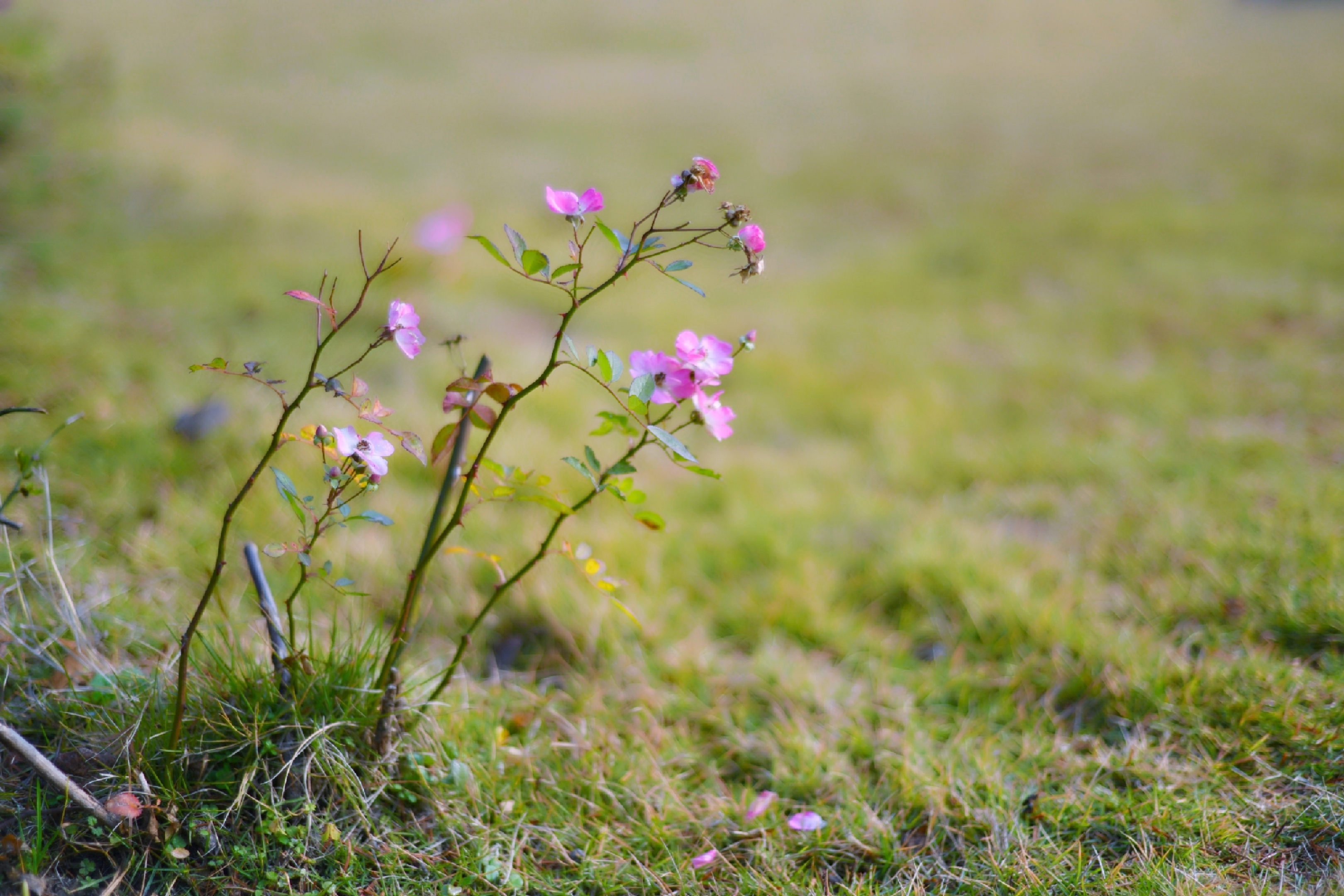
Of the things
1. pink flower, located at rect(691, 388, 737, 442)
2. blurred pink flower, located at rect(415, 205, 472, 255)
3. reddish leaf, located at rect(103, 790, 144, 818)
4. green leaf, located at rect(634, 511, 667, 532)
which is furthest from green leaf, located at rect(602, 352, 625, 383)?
blurred pink flower, located at rect(415, 205, 472, 255)

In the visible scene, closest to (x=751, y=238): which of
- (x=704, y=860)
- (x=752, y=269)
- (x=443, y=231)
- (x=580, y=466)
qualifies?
(x=752, y=269)

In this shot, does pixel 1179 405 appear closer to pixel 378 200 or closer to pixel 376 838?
pixel 376 838

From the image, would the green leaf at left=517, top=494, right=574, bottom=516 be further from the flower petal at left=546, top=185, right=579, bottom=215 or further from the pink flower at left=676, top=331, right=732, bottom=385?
the flower petal at left=546, top=185, right=579, bottom=215

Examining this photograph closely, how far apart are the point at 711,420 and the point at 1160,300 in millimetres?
5819

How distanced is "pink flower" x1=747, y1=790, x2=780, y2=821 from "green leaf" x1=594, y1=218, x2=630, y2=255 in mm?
1049

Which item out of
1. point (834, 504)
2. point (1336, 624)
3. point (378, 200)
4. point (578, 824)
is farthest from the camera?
point (378, 200)

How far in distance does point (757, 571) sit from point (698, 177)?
165cm

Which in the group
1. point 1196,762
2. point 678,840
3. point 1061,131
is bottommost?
point 678,840

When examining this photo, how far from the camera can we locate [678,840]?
1.45m

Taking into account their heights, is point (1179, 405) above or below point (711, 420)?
below

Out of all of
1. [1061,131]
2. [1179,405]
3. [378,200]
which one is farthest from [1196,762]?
[1061,131]

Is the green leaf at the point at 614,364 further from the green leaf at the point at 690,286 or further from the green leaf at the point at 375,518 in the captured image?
the green leaf at the point at 375,518

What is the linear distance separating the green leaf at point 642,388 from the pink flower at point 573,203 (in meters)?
0.25

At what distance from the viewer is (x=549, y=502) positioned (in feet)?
4.11
